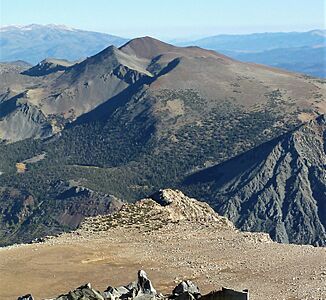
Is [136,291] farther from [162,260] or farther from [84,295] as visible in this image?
[162,260]

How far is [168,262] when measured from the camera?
4044 cm

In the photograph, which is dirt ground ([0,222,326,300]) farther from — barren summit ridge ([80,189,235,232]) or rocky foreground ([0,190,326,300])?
barren summit ridge ([80,189,235,232])

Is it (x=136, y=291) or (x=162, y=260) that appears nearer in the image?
(x=136, y=291)

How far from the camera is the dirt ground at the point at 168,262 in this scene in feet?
116

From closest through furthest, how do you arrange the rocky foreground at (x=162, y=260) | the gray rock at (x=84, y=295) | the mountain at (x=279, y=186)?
1. the gray rock at (x=84, y=295)
2. the rocky foreground at (x=162, y=260)
3. the mountain at (x=279, y=186)

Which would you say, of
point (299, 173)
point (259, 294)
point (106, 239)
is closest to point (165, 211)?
point (106, 239)

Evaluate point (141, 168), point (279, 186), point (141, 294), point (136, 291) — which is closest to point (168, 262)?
point (136, 291)

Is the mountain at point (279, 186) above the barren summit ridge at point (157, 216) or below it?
below

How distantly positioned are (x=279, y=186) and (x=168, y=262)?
10660 centimetres

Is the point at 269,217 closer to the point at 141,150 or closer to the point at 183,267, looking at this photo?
the point at 141,150

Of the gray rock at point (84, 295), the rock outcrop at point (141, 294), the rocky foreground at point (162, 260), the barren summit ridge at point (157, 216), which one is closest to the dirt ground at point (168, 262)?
the rocky foreground at point (162, 260)

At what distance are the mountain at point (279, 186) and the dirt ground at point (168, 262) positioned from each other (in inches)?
3211

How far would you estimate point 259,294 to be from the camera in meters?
33.0

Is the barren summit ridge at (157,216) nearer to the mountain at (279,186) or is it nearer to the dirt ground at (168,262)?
the dirt ground at (168,262)
